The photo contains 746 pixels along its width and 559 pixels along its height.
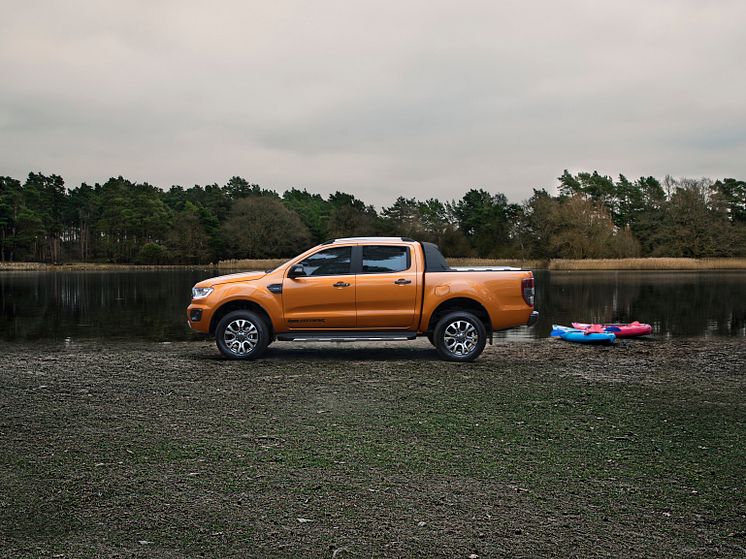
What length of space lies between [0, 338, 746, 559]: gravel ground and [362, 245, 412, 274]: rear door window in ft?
7.43

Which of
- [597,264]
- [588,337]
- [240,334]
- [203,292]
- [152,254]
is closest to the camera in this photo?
[240,334]

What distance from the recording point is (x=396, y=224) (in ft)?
358

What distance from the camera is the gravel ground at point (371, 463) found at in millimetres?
4234

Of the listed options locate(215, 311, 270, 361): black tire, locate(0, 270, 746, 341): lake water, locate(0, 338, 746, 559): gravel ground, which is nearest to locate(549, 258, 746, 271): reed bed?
locate(0, 270, 746, 341): lake water

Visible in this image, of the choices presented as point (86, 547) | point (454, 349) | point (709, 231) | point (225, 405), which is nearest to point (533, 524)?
point (86, 547)

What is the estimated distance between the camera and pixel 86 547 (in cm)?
409

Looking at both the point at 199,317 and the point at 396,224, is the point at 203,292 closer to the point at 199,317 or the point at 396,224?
the point at 199,317

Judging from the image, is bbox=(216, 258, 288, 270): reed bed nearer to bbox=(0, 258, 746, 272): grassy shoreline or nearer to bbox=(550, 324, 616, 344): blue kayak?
bbox=(0, 258, 746, 272): grassy shoreline

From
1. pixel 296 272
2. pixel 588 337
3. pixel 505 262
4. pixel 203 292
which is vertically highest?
pixel 505 262

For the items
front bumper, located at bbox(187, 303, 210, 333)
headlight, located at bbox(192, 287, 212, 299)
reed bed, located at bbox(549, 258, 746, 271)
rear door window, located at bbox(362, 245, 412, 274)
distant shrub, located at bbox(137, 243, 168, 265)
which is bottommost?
front bumper, located at bbox(187, 303, 210, 333)

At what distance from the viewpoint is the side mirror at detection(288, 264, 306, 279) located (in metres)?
12.1

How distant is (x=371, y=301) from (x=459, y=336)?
1.67 metres

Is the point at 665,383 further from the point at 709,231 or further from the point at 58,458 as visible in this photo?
the point at 709,231

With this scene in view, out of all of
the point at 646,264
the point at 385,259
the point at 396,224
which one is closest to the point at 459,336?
the point at 385,259
